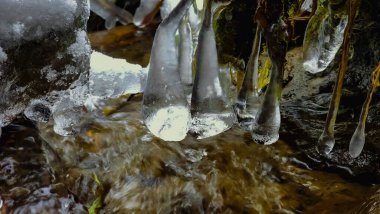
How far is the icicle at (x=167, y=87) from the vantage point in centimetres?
164

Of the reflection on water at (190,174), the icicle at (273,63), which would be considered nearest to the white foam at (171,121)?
the icicle at (273,63)

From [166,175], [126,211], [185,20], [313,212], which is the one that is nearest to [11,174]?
[126,211]

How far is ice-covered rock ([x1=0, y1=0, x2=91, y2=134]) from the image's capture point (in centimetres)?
154

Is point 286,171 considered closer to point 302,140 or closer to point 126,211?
point 302,140

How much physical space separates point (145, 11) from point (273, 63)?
9.39 feet

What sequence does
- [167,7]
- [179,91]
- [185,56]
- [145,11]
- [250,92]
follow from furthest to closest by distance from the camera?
[145,11] → [167,7] → [250,92] → [185,56] → [179,91]

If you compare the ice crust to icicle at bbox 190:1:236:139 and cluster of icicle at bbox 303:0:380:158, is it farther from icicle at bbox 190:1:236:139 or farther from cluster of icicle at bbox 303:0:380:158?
cluster of icicle at bbox 303:0:380:158

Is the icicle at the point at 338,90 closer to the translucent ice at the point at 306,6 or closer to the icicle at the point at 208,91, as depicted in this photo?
the translucent ice at the point at 306,6

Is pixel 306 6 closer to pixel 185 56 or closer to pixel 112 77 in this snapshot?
pixel 185 56

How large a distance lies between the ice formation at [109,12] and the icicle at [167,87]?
10.4 ft

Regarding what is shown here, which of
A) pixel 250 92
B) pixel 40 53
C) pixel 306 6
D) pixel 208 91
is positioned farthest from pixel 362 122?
pixel 40 53

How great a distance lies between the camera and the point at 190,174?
2926 millimetres

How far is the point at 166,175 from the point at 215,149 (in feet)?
1.23

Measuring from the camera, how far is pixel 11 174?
2.87 meters
